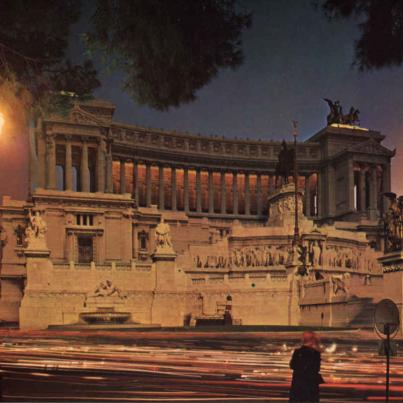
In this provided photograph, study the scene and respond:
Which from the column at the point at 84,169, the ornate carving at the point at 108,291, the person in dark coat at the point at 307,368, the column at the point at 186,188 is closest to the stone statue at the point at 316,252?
the ornate carving at the point at 108,291

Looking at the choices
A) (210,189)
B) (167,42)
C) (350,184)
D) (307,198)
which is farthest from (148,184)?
(167,42)

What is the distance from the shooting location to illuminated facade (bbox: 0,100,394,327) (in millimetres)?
29578

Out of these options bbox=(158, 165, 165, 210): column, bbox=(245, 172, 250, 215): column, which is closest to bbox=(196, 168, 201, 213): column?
bbox=(158, 165, 165, 210): column

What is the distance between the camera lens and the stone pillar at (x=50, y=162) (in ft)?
160

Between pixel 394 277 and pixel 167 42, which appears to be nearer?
pixel 167 42

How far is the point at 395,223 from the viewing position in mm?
17000

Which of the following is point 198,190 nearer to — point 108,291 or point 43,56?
point 108,291

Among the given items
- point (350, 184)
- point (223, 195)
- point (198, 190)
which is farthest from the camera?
point (223, 195)

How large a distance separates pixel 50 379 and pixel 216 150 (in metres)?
52.9

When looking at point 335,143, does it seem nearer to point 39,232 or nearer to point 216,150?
point 216,150

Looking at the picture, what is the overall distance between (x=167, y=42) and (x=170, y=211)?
40.9 m

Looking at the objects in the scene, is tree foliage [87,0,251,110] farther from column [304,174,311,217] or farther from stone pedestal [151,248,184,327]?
column [304,174,311,217]

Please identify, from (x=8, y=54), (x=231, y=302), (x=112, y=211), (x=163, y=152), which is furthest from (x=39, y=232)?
(x=163, y=152)

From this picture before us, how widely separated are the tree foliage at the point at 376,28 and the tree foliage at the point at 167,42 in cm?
165
